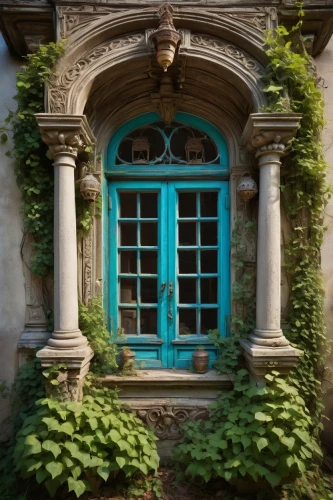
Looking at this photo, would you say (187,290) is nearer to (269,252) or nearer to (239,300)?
(239,300)

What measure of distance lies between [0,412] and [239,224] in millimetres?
3469

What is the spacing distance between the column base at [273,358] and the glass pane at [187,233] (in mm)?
1444

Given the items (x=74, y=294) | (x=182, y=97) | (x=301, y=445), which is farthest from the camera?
(x=182, y=97)

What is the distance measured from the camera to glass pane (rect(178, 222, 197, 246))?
4.23m

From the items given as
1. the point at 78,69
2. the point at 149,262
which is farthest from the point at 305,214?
the point at 78,69

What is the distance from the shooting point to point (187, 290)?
4.20 metres

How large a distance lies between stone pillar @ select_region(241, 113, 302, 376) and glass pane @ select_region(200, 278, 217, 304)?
0.68m

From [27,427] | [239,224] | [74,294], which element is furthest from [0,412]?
[239,224]

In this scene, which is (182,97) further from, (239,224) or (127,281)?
(127,281)

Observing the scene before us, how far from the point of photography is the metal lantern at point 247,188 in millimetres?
3748

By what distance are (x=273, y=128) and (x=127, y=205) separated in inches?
73.3

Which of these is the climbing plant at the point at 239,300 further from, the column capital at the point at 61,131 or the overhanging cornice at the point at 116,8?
the overhanging cornice at the point at 116,8

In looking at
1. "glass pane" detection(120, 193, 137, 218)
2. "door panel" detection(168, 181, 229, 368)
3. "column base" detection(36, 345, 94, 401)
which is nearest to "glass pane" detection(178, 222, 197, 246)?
"door panel" detection(168, 181, 229, 368)

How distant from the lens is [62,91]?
3.61 m
